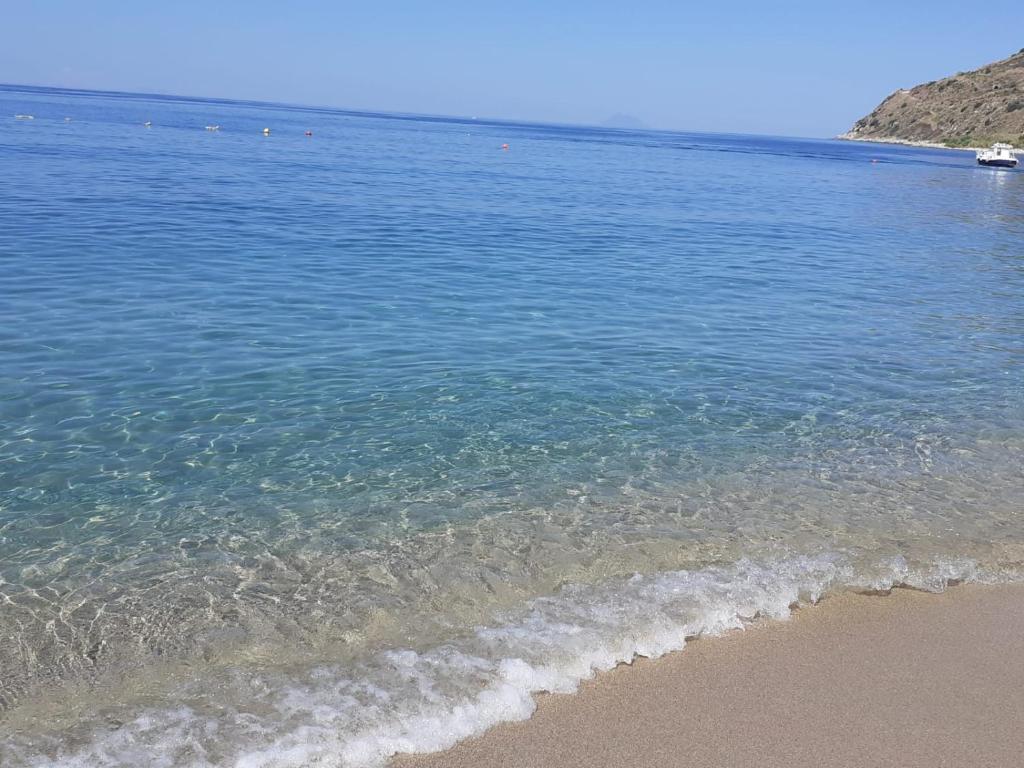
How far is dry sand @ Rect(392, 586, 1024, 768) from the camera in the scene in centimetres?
593

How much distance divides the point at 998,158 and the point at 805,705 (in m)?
105

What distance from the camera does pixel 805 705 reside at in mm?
6484

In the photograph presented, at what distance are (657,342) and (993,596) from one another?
9297mm

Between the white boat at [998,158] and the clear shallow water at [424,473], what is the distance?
265 ft

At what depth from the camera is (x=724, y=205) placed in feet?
152

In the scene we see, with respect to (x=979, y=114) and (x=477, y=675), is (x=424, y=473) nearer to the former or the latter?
(x=477, y=675)

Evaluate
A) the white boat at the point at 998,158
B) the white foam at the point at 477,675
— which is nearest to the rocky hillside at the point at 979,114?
the white boat at the point at 998,158

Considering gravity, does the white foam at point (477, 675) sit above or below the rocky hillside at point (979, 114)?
below

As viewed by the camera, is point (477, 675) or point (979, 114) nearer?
point (477, 675)

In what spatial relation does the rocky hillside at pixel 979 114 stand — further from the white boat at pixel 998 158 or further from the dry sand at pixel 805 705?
the dry sand at pixel 805 705

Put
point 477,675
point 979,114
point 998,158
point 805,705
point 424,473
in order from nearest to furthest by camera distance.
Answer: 1. point 805,705
2. point 477,675
3. point 424,473
4. point 998,158
5. point 979,114

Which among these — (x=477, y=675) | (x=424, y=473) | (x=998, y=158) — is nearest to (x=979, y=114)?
(x=998, y=158)

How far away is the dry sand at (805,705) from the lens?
5.93 metres

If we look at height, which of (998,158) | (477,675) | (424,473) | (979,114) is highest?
(979,114)
